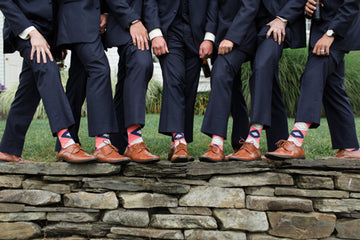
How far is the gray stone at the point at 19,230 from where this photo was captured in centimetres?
285

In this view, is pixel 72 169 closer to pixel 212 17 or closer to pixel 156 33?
pixel 156 33

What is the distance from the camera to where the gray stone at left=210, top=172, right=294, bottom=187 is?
2869mm

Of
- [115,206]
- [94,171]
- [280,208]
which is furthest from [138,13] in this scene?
[280,208]

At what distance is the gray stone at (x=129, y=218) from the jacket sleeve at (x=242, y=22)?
1.51m

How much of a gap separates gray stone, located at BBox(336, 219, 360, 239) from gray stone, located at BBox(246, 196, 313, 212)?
25 centimetres

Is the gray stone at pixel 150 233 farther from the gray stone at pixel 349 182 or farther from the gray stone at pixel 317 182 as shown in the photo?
the gray stone at pixel 349 182

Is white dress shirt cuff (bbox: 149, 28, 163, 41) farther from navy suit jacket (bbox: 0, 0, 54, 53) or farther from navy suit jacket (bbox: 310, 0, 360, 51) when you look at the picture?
navy suit jacket (bbox: 310, 0, 360, 51)

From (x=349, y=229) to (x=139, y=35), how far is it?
2.12 m

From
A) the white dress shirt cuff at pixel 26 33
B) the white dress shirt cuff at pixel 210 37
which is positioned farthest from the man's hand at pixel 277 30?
the white dress shirt cuff at pixel 26 33

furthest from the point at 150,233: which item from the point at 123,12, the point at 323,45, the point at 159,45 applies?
the point at 323,45

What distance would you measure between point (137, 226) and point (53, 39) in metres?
1.60

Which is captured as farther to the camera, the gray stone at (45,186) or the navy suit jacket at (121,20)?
the navy suit jacket at (121,20)

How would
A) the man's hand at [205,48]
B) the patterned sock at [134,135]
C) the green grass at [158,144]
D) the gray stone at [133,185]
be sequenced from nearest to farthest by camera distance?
1. the gray stone at [133,185]
2. the patterned sock at [134,135]
3. the man's hand at [205,48]
4. the green grass at [158,144]

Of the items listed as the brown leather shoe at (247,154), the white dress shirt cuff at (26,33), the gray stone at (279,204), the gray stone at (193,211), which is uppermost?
the white dress shirt cuff at (26,33)
